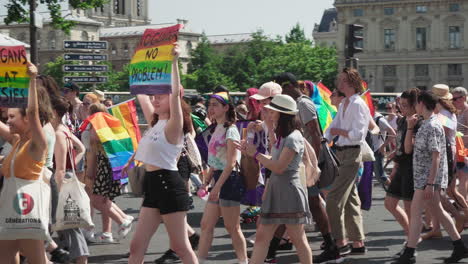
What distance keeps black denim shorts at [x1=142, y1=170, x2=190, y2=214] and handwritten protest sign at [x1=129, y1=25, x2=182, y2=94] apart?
0.58m

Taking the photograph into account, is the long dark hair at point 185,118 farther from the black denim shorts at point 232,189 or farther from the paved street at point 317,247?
the paved street at point 317,247

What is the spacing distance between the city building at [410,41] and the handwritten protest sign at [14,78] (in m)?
100

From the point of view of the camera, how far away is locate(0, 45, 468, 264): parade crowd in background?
582 cm

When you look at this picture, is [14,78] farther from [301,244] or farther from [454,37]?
[454,37]

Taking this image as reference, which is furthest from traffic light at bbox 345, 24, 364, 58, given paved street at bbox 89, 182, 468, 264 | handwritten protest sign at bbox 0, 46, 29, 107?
handwritten protest sign at bbox 0, 46, 29, 107

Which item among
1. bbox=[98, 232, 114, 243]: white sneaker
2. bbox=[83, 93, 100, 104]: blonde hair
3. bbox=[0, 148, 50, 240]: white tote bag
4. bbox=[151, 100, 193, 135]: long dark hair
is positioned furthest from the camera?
bbox=[83, 93, 100, 104]: blonde hair

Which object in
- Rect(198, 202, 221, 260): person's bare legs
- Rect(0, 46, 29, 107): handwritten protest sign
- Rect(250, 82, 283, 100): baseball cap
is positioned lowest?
Rect(198, 202, 221, 260): person's bare legs

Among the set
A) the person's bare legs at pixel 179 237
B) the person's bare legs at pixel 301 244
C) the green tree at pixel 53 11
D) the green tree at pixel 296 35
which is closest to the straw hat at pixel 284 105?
the person's bare legs at pixel 301 244

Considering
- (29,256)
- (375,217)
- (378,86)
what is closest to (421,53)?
(378,86)

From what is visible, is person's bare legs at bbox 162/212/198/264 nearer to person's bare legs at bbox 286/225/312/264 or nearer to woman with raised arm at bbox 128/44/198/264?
woman with raised arm at bbox 128/44/198/264

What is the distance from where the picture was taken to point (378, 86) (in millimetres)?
109062

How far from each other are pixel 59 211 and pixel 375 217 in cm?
657

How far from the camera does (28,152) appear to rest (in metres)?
5.64

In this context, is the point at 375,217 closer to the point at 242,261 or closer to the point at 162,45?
the point at 242,261
